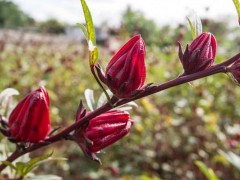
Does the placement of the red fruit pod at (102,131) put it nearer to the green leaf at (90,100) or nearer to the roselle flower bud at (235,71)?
the green leaf at (90,100)

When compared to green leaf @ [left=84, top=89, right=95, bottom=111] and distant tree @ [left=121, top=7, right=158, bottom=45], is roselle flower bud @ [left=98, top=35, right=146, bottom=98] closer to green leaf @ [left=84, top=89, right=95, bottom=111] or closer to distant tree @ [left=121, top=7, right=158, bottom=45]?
green leaf @ [left=84, top=89, right=95, bottom=111]

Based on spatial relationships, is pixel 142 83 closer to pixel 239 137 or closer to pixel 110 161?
pixel 239 137

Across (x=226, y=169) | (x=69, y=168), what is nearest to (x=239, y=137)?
(x=226, y=169)

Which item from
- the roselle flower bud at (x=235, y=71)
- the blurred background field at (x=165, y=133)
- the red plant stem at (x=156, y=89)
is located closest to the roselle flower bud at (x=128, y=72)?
the red plant stem at (x=156, y=89)

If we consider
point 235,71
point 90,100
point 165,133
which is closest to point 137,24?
point 165,133

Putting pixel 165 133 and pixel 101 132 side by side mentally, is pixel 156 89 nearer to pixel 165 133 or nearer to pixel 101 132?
pixel 101 132

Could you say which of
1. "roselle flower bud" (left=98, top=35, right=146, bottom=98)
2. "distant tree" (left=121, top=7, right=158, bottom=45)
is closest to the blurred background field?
"distant tree" (left=121, top=7, right=158, bottom=45)
